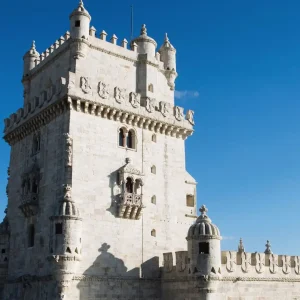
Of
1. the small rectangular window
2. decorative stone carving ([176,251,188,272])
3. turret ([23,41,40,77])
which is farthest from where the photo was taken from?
turret ([23,41,40,77])

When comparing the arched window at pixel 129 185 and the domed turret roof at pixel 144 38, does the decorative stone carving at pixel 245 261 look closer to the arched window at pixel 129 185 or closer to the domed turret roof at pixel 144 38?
the arched window at pixel 129 185

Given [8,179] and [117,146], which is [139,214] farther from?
[8,179]

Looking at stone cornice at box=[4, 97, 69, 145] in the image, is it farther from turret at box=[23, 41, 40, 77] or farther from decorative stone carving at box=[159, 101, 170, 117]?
decorative stone carving at box=[159, 101, 170, 117]

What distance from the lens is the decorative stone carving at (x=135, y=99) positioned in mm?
37356

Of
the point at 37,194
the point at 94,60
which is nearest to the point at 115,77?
the point at 94,60

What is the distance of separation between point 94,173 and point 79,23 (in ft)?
36.6

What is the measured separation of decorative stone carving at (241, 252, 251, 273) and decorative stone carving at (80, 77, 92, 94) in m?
15.7

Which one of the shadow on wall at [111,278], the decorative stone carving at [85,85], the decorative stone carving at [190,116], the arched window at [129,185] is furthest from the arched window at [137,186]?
the decorative stone carving at [190,116]

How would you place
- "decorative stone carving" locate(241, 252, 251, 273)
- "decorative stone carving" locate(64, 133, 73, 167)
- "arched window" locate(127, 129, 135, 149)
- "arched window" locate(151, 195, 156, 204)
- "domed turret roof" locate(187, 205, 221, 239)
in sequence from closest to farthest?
"domed turret roof" locate(187, 205, 221, 239)
"decorative stone carving" locate(64, 133, 73, 167)
"decorative stone carving" locate(241, 252, 251, 273)
"arched window" locate(151, 195, 156, 204)
"arched window" locate(127, 129, 135, 149)

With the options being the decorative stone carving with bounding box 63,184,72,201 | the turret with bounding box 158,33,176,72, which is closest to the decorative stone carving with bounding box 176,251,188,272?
the decorative stone carving with bounding box 63,184,72,201

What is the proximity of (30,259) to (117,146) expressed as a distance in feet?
33.2

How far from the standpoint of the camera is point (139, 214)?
35781 mm

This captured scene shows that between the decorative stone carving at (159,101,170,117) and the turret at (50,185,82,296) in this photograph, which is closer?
the turret at (50,185,82,296)

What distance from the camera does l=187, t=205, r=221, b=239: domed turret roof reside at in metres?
32.4
